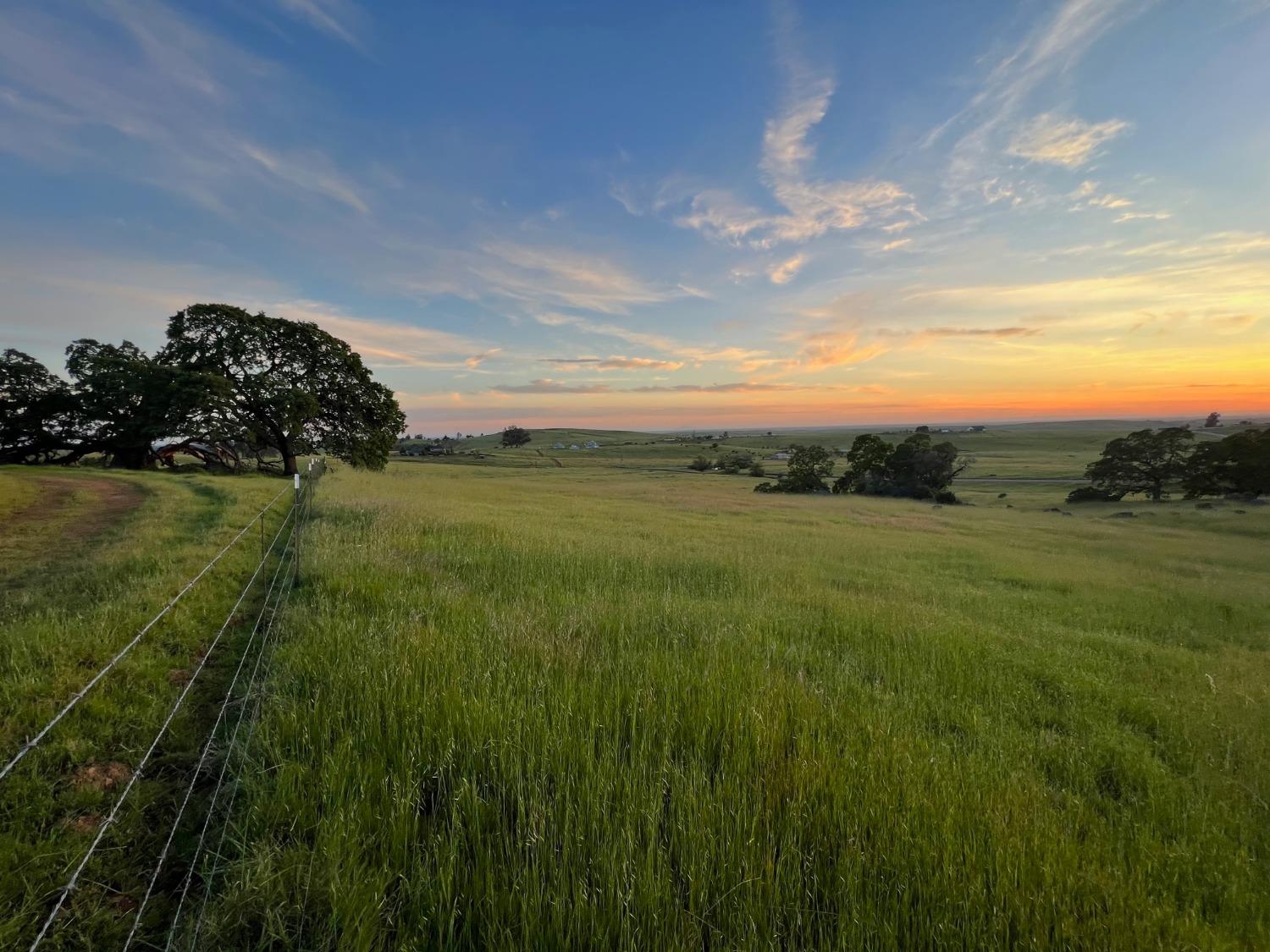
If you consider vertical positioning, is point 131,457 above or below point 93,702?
above

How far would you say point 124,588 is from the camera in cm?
695

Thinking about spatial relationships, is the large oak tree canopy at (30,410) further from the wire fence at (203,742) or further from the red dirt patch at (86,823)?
the red dirt patch at (86,823)

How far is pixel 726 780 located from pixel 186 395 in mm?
Result: 37001

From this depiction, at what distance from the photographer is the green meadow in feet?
8.37

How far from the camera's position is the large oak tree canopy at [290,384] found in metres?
32.2

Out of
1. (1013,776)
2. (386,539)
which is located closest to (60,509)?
(386,539)

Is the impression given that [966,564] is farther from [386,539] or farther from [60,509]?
[60,509]

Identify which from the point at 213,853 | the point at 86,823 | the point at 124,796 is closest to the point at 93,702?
the point at 86,823

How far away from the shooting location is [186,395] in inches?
1134

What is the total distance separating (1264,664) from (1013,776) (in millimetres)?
8472

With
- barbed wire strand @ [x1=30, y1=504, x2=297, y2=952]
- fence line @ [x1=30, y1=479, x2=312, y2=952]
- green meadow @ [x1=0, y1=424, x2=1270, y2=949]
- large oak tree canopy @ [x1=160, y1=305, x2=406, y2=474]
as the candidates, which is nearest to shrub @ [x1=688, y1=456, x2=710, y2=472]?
large oak tree canopy @ [x1=160, y1=305, x2=406, y2=474]

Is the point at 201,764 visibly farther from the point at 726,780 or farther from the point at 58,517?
the point at 58,517

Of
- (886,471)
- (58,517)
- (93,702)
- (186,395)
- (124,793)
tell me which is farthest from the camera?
(886,471)

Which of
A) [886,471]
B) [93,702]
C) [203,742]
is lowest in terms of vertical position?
[886,471]
